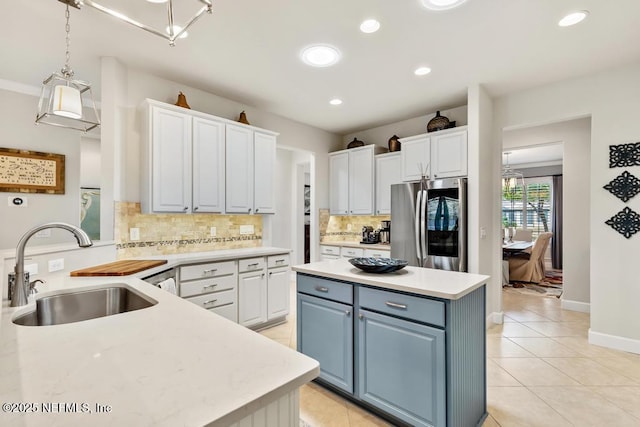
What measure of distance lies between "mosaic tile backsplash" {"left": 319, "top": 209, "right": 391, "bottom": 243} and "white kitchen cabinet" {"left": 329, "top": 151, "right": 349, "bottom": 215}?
198 millimetres

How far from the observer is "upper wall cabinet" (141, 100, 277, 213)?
2.96 meters

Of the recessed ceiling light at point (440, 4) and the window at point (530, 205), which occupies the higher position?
the recessed ceiling light at point (440, 4)

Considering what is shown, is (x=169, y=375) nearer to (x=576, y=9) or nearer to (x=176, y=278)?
(x=176, y=278)

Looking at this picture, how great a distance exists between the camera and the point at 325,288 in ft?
7.24

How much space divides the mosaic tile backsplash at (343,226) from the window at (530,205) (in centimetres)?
503

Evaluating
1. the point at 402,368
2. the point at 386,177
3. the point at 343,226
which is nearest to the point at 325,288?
the point at 402,368

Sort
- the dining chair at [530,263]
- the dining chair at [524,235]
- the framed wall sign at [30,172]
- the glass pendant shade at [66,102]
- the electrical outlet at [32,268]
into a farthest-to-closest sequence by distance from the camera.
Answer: the dining chair at [524,235] < the dining chair at [530,263] < the framed wall sign at [30,172] < the glass pendant shade at [66,102] < the electrical outlet at [32,268]

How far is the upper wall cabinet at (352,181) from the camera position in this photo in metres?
4.86

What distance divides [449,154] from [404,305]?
8.67 ft

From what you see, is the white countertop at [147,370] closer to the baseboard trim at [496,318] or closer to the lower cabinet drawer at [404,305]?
the lower cabinet drawer at [404,305]

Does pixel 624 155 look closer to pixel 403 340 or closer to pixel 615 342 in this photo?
pixel 615 342

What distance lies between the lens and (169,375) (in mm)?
750

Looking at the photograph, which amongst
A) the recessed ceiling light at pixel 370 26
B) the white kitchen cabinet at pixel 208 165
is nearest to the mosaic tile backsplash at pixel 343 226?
the white kitchen cabinet at pixel 208 165

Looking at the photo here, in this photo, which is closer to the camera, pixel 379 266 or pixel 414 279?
pixel 414 279
